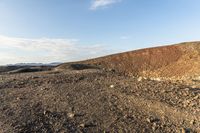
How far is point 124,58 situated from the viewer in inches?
1054

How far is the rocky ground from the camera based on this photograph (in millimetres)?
6840

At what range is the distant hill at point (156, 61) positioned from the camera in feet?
69.0

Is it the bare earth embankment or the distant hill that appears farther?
the distant hill

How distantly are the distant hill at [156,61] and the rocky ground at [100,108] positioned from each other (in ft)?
33.7

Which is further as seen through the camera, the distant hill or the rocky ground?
the distant hill

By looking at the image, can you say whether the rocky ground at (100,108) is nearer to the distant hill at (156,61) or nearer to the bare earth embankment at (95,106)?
the bare earth embankment at (95,106)

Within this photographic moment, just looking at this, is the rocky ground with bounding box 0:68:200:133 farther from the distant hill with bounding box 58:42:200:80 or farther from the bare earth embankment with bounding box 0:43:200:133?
the distant hill with bounding box 58:42:200:80

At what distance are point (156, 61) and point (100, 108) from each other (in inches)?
699

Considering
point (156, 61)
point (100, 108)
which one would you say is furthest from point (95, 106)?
point (156, 61)

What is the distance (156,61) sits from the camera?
25.0m

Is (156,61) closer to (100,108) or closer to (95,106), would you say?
(95,106)

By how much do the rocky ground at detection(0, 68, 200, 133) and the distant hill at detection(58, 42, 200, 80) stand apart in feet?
33.7

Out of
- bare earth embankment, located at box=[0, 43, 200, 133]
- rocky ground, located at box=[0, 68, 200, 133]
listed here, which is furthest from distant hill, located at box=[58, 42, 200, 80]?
rocky ground, located at box=[0, 68, 200, 133]

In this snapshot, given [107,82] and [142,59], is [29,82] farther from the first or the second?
[142,59]
